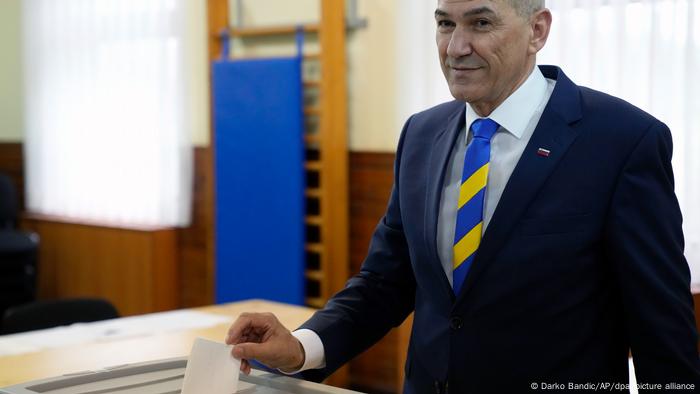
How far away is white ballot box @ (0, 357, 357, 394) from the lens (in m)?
1.45

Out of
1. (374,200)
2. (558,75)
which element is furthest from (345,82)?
(558,75)

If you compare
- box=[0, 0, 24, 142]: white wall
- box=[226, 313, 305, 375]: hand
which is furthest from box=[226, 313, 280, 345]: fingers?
box=[0, 0, 24, 142]: white wall

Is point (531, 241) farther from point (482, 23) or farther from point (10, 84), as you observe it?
point (10, 84)

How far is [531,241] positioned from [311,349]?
1.41 feet

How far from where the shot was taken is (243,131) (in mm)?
4812

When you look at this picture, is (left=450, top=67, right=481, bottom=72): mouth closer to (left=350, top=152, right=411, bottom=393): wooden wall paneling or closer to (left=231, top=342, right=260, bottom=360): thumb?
(left=231, top=342, right=260, bottom=360): thumb

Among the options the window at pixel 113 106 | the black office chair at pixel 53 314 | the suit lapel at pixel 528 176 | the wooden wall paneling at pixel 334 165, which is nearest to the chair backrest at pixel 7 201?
the window at pixel 113 106

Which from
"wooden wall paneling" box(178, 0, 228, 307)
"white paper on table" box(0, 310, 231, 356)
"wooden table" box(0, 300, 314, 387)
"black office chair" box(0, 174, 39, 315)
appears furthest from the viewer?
"black office chair" box(0, 174, 39, 315)

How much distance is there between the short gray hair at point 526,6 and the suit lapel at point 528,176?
160 millimetres

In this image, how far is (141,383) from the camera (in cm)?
150

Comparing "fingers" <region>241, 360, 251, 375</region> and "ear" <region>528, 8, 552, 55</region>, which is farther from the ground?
"ear" <region>528, 8, 552, 55</region>

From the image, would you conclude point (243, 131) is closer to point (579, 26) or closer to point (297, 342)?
point (579, 26)

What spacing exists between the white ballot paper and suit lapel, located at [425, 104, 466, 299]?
1.21 ft

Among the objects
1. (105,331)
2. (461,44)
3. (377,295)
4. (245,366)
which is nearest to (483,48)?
(461,44)
